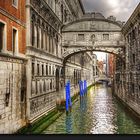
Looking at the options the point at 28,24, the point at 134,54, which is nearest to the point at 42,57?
the point at 28,24

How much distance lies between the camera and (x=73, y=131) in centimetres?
1448

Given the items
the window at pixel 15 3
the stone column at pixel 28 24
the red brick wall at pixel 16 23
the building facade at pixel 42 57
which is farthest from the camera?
the building facade at pixel 42 57

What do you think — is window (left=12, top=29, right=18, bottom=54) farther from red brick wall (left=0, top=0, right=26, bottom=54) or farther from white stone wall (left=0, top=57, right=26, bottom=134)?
white stone wall (left=0, top=57, right=26, bottom=134)

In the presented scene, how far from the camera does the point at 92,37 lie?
2502 cm

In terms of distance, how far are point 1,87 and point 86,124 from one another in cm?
691

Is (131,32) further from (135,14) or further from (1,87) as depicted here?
(1,87)

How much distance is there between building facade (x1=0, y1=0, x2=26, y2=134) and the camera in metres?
11.0

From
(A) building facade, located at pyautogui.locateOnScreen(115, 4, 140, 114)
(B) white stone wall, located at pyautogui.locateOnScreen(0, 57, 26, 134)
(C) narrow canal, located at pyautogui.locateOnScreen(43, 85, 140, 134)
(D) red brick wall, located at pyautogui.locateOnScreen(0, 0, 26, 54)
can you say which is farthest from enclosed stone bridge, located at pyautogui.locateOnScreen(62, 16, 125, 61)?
(B) white stone wall, located at pyautogui.locateOnScreen(0, 57, 26, 134)

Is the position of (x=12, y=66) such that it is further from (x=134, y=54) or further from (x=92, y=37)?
(x=92, y=37)

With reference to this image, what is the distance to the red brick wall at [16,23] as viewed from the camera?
11.3 m

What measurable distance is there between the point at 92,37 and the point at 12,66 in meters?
14.0

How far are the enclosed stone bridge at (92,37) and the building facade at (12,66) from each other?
1132 cm

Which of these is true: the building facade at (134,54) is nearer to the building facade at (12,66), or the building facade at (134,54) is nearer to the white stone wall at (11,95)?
the building facade at (12,66)

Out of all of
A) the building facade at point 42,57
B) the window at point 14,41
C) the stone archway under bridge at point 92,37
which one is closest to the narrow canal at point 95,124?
the building facade at point 42,57
